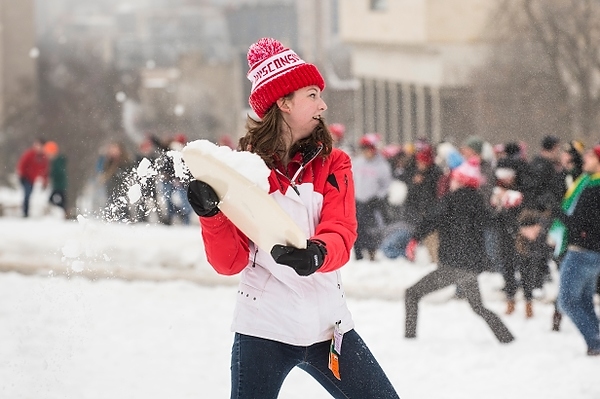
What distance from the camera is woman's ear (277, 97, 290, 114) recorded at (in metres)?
2.76

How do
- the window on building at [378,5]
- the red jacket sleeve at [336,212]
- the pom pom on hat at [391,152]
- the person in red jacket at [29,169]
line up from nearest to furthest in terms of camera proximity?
the red jacket sleeve at [336,212], the pom pom on hat at [391,152], the person in red jacket at [29,169], the window on building at [378,5]

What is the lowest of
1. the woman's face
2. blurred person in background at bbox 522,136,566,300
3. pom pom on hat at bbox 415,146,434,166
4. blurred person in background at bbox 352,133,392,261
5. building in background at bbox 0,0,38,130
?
building in background at bbox 0,0,38,130

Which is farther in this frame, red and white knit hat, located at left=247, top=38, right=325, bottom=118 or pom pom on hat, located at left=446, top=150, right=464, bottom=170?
pom pom on hat, located at left=446, top=150, right=464, bottom=170

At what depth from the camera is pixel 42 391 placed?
195 inches

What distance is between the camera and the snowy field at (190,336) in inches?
205

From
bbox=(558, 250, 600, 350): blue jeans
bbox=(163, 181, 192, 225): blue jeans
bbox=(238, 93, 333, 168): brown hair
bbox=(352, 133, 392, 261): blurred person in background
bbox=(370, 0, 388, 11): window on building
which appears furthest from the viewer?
bbox=(370, 0, 388, 11): window on building

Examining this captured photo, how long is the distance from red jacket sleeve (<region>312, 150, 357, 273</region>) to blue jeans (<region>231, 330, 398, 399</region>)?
26cm

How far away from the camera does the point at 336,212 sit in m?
2.66

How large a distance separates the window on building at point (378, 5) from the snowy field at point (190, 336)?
1447 centimetres

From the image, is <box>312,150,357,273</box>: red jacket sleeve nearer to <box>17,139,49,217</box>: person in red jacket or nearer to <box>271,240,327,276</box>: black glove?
<box>271,240,327,276</box>: black glove

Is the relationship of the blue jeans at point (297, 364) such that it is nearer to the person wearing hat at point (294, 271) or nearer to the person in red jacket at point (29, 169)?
the person wearing hat at point (294, 271)

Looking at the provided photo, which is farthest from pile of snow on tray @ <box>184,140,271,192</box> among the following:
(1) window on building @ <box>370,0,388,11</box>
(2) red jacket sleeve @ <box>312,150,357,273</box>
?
(1) window on building @ <box>370,0,388,11</box>

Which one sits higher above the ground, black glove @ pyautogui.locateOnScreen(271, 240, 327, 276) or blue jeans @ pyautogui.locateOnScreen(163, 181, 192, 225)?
black glove @ pyautogui.locateOnScreen(271, 240, 327, 276)

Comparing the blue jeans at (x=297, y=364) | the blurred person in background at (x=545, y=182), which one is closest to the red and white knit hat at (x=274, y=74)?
the blue jeans at (x=297, y=364)
